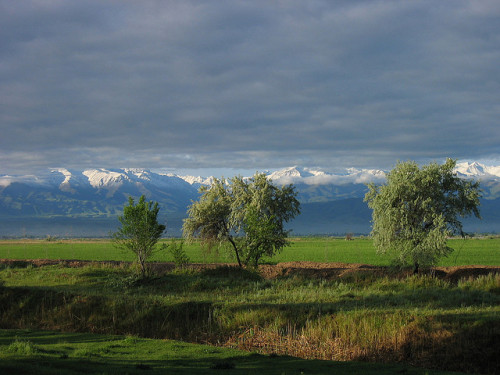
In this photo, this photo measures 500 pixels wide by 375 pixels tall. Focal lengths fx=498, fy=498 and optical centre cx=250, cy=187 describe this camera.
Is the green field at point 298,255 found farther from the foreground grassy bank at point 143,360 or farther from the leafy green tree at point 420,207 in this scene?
the foreground grassy bank at point 143,360

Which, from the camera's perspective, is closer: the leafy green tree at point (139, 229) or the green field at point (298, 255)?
the leafy green tree at point (139, 229)

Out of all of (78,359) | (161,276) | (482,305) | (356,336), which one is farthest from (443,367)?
(161,276)

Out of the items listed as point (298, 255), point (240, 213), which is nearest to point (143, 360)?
point (240, 213)

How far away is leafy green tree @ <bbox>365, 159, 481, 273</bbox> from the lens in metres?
35.7

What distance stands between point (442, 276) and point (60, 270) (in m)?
31.4

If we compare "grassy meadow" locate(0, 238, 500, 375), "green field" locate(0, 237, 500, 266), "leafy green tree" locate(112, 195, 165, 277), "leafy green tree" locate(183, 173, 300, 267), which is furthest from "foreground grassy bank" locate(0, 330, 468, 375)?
"green field" locate(0, 237, 500, 266)

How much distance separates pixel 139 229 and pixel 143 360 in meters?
22.9

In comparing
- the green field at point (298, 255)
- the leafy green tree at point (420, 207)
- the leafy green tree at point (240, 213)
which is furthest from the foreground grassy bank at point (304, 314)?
the green field at point (298, 255)

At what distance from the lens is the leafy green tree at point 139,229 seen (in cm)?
3809

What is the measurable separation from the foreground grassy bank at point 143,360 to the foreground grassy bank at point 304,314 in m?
3.27

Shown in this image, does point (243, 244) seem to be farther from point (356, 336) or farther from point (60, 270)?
point (356, 336)

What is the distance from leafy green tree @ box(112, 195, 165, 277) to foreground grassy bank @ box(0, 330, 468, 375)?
18.9 metres

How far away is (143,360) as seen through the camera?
16.0m

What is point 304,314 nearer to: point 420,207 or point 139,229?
point 420,207
